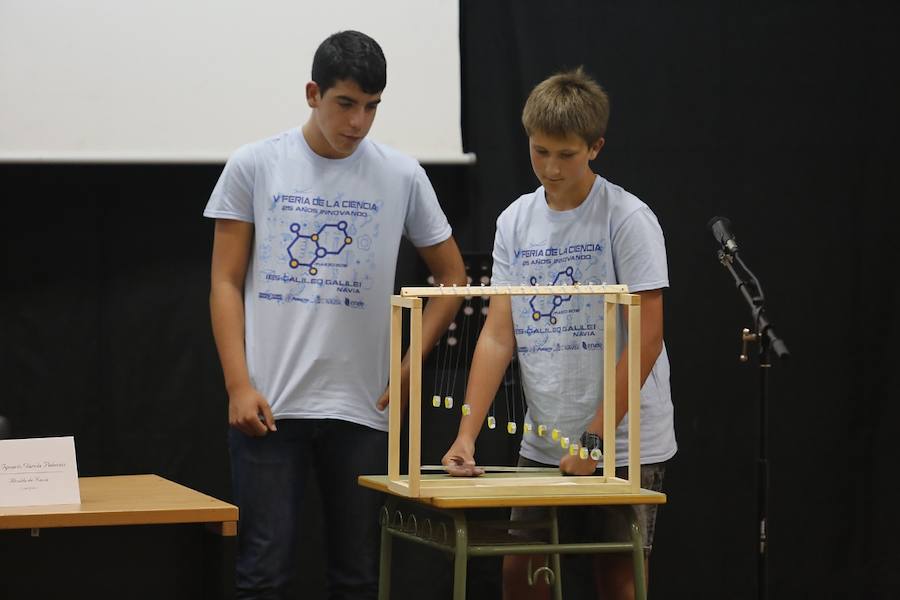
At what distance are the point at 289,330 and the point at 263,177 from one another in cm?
34

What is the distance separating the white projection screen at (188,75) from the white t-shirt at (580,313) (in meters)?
0.95

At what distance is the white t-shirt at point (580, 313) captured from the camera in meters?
2.29

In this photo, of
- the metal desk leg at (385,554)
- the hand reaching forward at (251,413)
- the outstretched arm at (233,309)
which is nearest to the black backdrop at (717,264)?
the outstretched arm at (233,309)

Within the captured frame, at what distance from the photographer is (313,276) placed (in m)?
2.39

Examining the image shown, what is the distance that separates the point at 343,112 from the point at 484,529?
0.92 metres

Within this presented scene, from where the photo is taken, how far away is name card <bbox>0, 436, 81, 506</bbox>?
189 cm

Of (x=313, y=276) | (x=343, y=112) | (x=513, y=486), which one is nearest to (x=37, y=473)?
(x=313, y=276)

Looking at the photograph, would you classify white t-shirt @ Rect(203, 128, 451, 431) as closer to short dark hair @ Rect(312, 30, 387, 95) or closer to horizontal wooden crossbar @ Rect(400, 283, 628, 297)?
short dark hair @ Rect(312, 30, 387, 95)

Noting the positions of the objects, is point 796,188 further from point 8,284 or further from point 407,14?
point 8,284

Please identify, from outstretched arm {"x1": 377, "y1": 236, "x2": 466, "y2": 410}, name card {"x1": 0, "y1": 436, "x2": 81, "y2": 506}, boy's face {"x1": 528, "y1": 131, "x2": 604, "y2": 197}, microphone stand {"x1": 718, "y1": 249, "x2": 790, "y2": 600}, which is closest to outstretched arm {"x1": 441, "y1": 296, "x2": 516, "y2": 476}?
outstretched arm {"x1": 377, "y1": 236, "x2": 466, "y2": 410}

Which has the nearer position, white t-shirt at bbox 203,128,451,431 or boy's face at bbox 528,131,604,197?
boy's face at bbox 528,131,604,197

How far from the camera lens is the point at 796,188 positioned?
11.4ft

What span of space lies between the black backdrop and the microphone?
749 millimetres

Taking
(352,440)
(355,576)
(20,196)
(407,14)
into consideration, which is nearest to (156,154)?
(20,196)
